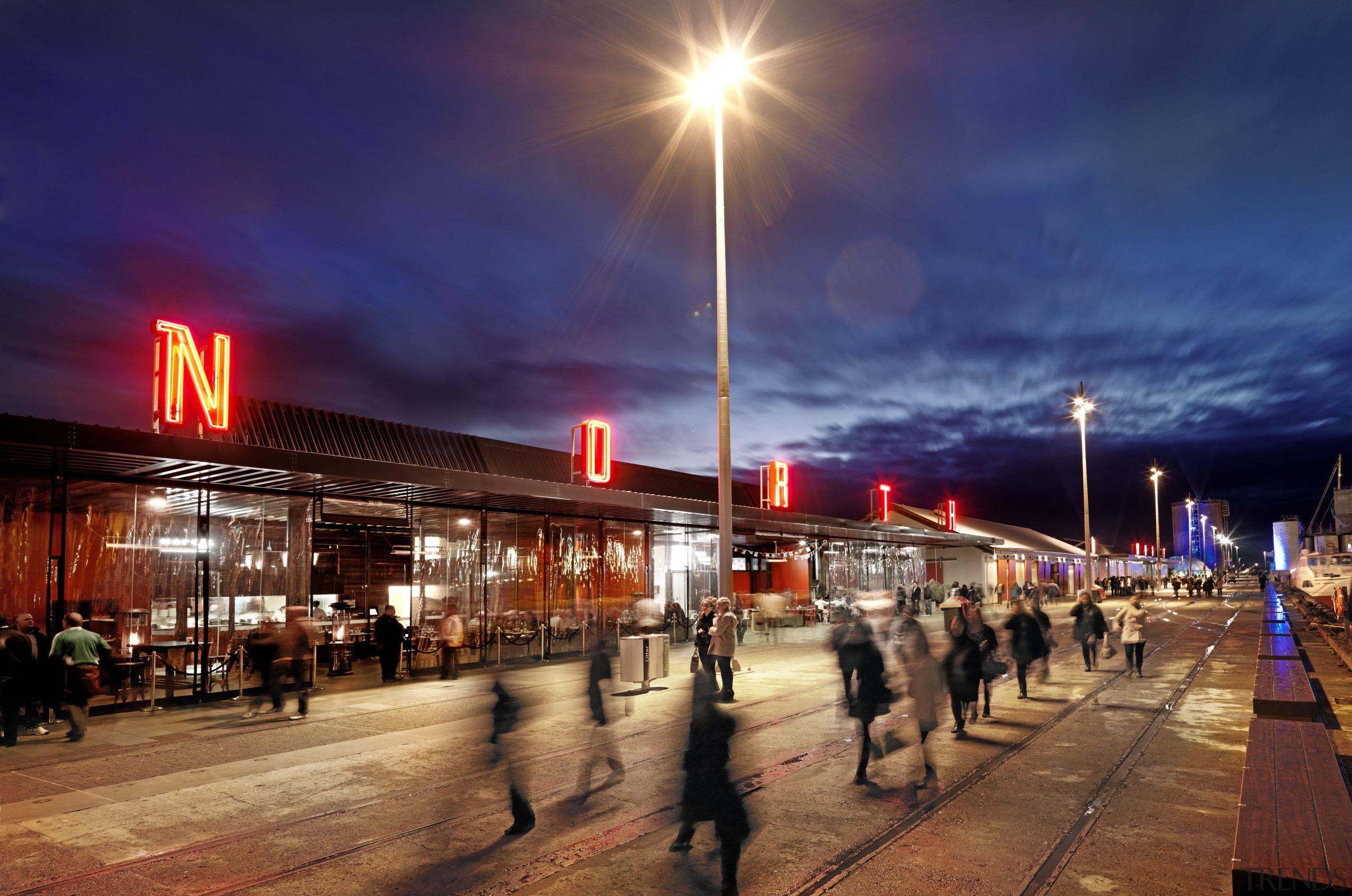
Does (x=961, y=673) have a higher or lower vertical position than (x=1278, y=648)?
higher

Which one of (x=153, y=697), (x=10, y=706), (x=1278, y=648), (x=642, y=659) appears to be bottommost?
(x=1278, y=648)

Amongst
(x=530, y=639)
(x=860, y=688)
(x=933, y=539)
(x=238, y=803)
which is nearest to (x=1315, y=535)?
(x=933, y=539)

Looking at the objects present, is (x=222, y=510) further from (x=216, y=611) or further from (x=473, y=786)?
(x=473, y=786)

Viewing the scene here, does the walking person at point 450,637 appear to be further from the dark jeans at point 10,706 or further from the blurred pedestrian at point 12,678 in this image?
the dark jeans at point 10,706

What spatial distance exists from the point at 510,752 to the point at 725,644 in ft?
21.7

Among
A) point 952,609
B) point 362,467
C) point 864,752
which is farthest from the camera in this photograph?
point 362,467

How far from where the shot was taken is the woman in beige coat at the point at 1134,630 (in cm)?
1655

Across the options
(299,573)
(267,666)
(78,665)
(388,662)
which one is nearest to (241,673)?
(267,666)

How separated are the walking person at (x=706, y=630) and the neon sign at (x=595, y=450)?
9.97 meters

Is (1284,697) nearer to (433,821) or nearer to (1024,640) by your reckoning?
(1024,640)

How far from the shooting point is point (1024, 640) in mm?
14062

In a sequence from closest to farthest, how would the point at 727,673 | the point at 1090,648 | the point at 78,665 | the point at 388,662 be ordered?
the point at 78,665 < the point at 727,673 < the point at 388,662 < the point at 1090,648

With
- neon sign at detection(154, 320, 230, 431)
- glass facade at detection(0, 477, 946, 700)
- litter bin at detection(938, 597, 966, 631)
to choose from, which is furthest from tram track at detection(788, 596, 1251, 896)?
neon sign at detection(154, 320, 230, 431)

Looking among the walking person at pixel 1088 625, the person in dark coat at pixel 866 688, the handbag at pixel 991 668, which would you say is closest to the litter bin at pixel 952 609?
the handbag at pixel 991 668
